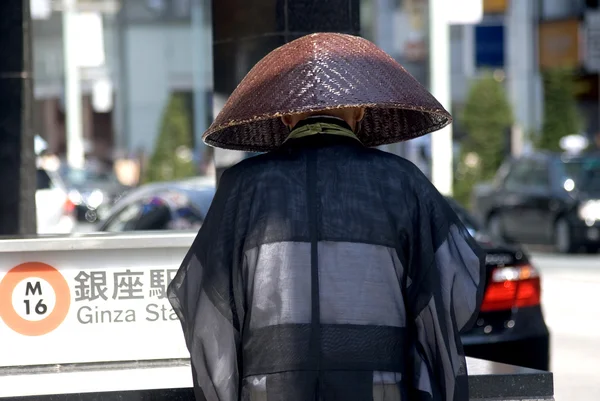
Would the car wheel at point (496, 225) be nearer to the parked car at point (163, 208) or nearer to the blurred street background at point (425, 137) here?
the blurred street background at point (425, 137)

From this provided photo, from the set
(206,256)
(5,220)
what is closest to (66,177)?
(5,220)

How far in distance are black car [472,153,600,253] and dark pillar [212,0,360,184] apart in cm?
1332

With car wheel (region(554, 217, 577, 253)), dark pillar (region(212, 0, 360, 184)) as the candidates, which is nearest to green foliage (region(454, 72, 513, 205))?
car wheel (region(554, 217, 577, 253))

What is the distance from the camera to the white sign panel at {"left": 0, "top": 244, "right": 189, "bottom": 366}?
466cm

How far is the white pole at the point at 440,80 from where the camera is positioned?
21.0m

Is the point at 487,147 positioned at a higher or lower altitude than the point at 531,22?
lower

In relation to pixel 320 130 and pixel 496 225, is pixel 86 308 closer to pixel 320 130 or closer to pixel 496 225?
pixel 320 130

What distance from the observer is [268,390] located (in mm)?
3107

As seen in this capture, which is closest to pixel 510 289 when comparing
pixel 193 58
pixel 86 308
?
pixel 86 308

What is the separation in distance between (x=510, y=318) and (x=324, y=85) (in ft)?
14.0

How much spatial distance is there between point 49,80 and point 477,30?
60.6 feet

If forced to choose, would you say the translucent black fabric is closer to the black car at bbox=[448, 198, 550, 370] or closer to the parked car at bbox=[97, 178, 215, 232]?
the black car at bbox=[448, 198, 550, 370]

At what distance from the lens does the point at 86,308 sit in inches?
185

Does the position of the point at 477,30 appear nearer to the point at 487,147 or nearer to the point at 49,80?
the point at 487,147
